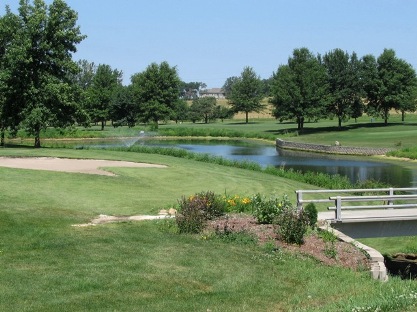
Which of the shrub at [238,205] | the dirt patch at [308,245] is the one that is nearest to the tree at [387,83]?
the shrub at [238,205]

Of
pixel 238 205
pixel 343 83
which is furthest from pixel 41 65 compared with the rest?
pixel 343 83

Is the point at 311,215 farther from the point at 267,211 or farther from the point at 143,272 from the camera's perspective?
the point at 143,272

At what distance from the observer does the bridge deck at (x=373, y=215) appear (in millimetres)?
18516

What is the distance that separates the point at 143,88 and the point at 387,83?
44.8 metres

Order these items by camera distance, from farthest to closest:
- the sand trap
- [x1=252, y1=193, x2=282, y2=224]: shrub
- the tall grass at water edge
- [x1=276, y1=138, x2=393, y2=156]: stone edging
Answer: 1. [x1=276, y1=138, x2=393, y2=156]: stone edging
2. the tall grass at water edge
3. the sand trap
4. [x1=252, y1=193, x2=282, y2=224]: shrub

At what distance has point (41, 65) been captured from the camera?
44.3m

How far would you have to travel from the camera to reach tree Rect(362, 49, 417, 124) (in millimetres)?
95750

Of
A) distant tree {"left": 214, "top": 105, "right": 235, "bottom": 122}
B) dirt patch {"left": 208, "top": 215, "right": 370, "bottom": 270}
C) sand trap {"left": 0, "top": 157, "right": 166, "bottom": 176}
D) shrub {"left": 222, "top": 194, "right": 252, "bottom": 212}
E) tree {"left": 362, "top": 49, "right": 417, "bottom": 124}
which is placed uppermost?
tree {"left": 362, "top": 49, "right": 417, "bottom": 124}

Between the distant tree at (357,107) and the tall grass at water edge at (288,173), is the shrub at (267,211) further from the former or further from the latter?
the distant tree at (357,107)

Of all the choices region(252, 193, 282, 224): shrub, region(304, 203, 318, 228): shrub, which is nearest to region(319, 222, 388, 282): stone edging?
region(304, 203, 318, 228): shrub

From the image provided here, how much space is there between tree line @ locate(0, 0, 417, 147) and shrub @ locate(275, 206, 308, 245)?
2985cm

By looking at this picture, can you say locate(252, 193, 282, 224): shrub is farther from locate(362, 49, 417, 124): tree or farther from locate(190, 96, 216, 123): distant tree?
locate(190, 96, 216, 123): distant tree

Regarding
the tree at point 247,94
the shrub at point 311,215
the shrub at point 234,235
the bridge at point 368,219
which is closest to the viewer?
the shrub at point 234,235

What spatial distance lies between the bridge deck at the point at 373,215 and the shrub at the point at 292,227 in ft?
10.1
